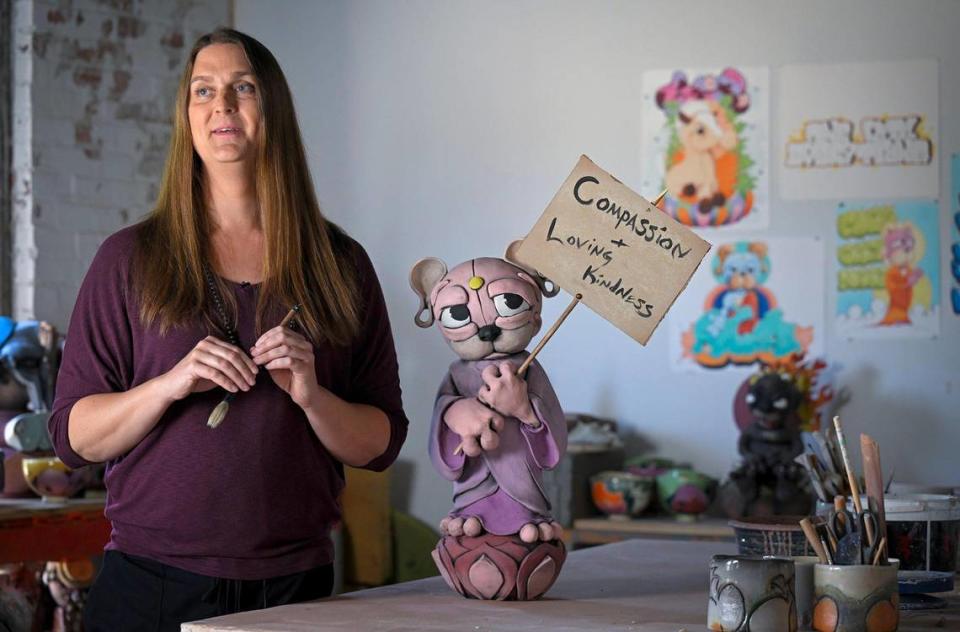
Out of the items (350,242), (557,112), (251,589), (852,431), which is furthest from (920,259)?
(251,589)

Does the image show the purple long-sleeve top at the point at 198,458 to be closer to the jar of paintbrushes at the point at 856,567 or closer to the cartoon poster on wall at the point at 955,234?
the jar of paintbrushes at the point at 856,567

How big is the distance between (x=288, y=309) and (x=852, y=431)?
2243 millimetres

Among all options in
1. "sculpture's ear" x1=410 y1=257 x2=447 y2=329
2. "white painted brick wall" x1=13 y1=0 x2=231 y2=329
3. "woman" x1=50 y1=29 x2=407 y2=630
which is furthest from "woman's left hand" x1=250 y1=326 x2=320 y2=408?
"white painted brick wall" x1=13 y1=0 x2=231 y2=329

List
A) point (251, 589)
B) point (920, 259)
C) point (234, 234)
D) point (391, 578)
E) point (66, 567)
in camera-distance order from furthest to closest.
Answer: point (391, 578)
point (920, 259)
point (66, 567)
point (234, 234)
point (251, 589)

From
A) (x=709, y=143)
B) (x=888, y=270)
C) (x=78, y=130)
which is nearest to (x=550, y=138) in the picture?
(x=709, y=143)

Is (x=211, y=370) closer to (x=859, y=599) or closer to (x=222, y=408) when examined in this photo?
(x=222, y=408)

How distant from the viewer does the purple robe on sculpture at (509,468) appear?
1439 mm

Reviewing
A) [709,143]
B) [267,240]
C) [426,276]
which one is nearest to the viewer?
[267,240]

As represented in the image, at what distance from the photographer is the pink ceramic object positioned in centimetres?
140

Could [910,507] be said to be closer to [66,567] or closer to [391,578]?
[66,567]

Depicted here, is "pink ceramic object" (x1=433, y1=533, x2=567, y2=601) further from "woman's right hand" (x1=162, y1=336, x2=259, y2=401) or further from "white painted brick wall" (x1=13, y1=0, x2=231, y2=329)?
"white painted brick wall" (x1=13, y1=0, x2=231, y2=329)

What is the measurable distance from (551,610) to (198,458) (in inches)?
16.6

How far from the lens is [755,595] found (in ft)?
3.68

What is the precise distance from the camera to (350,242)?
1566 mm
